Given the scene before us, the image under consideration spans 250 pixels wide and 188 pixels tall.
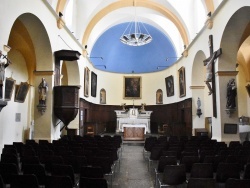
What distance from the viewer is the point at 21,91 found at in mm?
11820

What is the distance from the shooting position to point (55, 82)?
10961mm

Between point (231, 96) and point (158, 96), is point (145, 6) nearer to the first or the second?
point (158, 96)

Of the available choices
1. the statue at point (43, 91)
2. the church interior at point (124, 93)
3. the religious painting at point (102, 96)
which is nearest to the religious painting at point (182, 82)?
the church interior at point (124, 93)

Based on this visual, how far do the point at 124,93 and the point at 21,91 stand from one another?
11.3 meters

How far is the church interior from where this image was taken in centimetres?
539

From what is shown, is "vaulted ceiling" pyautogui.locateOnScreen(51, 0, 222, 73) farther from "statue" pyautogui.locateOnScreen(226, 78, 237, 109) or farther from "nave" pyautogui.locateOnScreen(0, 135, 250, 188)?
"nave" pyautogui.locateOnScreen(0, 135, 250, 188)

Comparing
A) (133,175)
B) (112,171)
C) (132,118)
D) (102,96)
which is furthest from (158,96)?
(112,171)

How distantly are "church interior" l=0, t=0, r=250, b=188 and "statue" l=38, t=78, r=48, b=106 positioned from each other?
→ 0.29 ft

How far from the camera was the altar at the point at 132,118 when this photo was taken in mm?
18250

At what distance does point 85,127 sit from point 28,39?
7.47m

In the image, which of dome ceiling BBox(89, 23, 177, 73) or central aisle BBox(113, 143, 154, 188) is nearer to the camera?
central aisle BBox(113, 143, 154, 188)

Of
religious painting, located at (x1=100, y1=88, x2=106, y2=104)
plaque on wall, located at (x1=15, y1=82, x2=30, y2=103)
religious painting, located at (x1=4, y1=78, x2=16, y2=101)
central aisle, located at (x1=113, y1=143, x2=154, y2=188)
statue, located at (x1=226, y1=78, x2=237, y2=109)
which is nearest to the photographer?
central aisle, located at (x1=113, y1=143, x2=154, y2=188)

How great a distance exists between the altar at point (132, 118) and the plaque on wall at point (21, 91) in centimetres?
780

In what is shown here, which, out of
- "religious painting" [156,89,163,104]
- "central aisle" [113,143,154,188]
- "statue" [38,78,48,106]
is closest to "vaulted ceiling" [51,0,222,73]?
"religious painting" [156,89,163,104]
